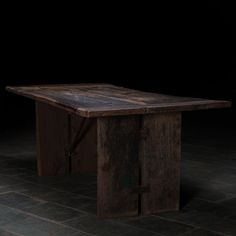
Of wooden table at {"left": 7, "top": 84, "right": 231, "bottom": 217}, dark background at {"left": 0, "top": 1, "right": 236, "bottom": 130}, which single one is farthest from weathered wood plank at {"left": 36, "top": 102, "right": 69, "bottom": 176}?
dark background at {"left": 0, "top": 1, "right": 236, "bottom": 130}

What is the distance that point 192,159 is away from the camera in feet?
19.8

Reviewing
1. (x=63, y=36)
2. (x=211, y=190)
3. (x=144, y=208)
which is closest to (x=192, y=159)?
(x=211, y=190)

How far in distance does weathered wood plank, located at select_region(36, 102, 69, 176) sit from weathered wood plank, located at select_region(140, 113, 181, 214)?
144 cm

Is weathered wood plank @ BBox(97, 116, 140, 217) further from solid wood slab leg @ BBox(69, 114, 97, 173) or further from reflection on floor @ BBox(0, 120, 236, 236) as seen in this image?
solid wood slab leg @ BBox(69, 114, 97, 173)

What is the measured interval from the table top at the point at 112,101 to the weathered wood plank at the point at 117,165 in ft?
0.51

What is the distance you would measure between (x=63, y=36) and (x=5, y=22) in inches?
51.1

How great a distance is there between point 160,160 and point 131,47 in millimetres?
9453

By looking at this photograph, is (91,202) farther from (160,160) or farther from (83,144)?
(83,144)

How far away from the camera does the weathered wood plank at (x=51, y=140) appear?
5.31m

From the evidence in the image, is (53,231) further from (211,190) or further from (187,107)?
(211,190)

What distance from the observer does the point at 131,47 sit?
13.4 m

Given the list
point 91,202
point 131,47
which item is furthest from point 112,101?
point 131,47

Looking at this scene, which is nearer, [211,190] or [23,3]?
[211,190]

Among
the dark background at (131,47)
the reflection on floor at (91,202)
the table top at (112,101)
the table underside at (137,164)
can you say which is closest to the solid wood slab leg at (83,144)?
the reflection on floor at (91,202)
